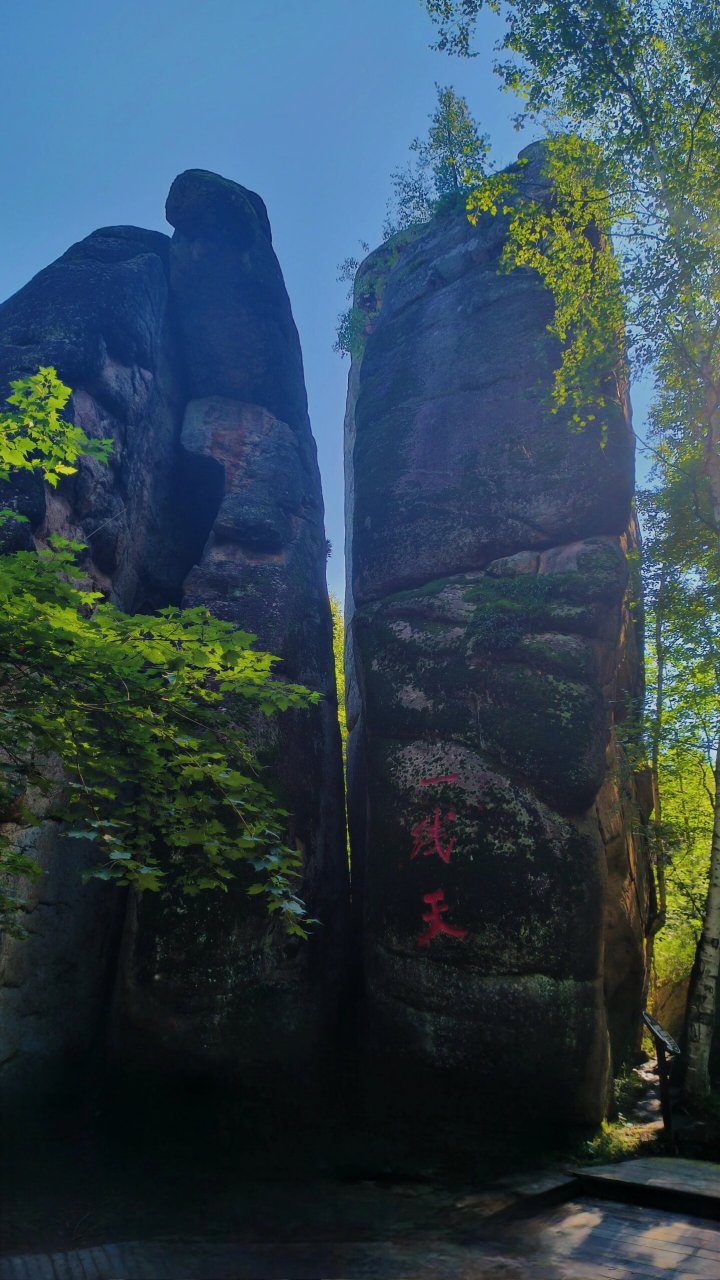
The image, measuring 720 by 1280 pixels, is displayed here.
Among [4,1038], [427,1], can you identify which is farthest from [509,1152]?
[427,1]

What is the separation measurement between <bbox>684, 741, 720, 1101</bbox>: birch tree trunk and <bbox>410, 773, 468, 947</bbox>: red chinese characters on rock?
115 inches

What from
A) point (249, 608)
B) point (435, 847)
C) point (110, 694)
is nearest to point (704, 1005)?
point (435, 847)

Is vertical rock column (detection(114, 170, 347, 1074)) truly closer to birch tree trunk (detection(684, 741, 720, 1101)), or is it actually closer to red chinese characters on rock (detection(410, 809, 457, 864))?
red chinese characters on rock (detection(410, 809, 457, 864))

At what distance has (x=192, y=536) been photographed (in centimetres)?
1373

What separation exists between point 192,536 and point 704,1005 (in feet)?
36.1

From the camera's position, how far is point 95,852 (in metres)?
9.62

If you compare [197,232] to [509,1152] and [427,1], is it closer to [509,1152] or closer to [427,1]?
[427,1]

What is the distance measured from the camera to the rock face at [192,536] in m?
8.56

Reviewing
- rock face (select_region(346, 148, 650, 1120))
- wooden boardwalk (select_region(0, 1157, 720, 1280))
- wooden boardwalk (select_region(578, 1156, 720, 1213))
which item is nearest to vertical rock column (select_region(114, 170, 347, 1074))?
rock face (select_region(346, 148, 650, 1120))

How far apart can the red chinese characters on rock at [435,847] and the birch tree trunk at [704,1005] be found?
2.92 m

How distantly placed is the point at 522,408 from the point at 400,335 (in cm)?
389

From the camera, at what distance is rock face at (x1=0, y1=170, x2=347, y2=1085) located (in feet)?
28.1

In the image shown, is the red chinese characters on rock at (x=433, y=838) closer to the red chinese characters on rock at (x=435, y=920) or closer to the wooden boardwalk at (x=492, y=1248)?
the red chinese characters on rock at (x=435, y=920)

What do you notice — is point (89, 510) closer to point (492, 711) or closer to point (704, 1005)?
point (492, 711)
